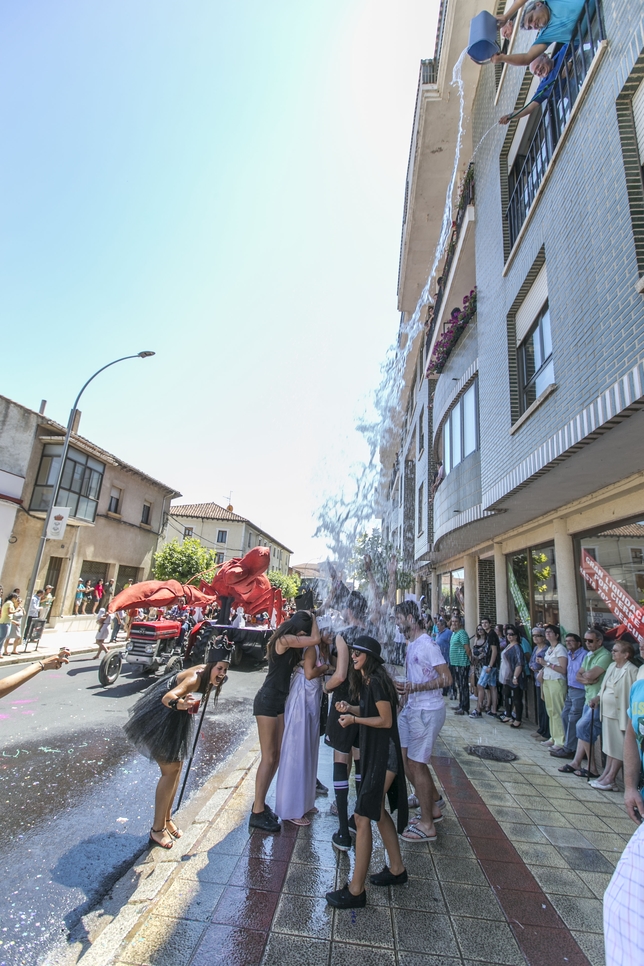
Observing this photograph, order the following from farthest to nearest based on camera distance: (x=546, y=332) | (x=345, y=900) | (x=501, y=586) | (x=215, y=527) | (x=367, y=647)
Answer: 1. (x=215, y=527)
2. (x=501, y=586)
3. (x=546, y=332)
4. (x=367, y=647)
5. (x=345, y=900)

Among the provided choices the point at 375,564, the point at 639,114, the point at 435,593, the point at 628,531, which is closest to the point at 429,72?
the point at 639,114

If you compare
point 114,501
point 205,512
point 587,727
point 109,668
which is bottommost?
point 109,668

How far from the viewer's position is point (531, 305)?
305 inches

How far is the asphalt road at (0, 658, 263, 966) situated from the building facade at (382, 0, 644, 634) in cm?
502

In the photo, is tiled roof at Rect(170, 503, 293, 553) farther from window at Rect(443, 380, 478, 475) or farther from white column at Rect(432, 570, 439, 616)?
window at Rect(443, 380, 478, 475)

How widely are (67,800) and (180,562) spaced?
75.7ft

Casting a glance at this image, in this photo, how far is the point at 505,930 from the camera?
8.86ft

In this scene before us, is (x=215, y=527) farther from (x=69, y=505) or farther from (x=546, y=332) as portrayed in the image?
(x=546, y=332)

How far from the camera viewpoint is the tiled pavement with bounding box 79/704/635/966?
2.48m

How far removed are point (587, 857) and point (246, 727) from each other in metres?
5.04

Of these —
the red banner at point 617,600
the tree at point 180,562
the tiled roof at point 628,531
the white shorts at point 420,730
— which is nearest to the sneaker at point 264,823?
the white shorts at point 420,730

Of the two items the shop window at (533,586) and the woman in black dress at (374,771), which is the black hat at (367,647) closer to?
the woman in black dress at (374,771)

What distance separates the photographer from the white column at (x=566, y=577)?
778 centimetres

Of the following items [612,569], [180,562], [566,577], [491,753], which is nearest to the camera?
[491,753]
